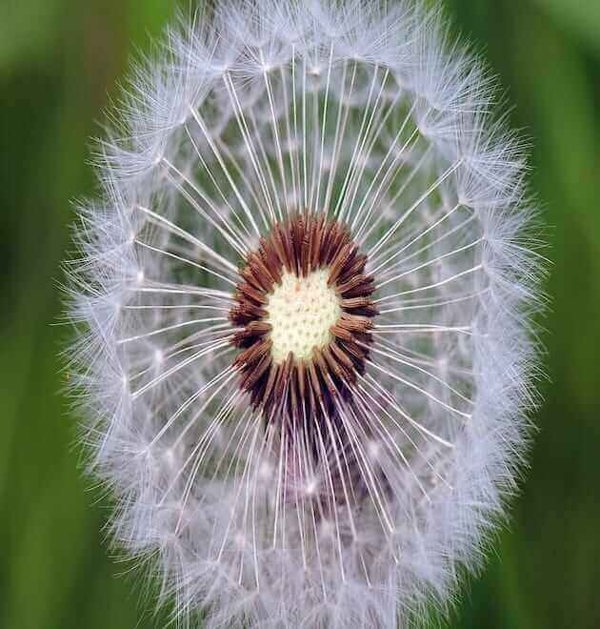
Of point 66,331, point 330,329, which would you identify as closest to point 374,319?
point 330,329

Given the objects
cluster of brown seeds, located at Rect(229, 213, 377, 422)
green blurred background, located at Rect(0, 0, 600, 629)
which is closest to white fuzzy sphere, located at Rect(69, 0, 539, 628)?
cluster of brown seeds, located at Rect(229, 213, 377, 422)

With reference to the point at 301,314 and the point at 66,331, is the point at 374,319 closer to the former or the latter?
the point at 301,314

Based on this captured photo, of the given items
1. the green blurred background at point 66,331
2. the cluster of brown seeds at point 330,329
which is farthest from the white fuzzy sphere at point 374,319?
the green blurred background at point 66,331

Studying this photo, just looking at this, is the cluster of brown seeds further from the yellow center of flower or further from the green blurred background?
the green blurred background

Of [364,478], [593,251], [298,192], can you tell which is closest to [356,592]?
[364,478]

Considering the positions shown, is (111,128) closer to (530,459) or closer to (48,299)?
(48,299)

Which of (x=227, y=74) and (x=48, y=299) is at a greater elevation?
(x=227, y=74)
